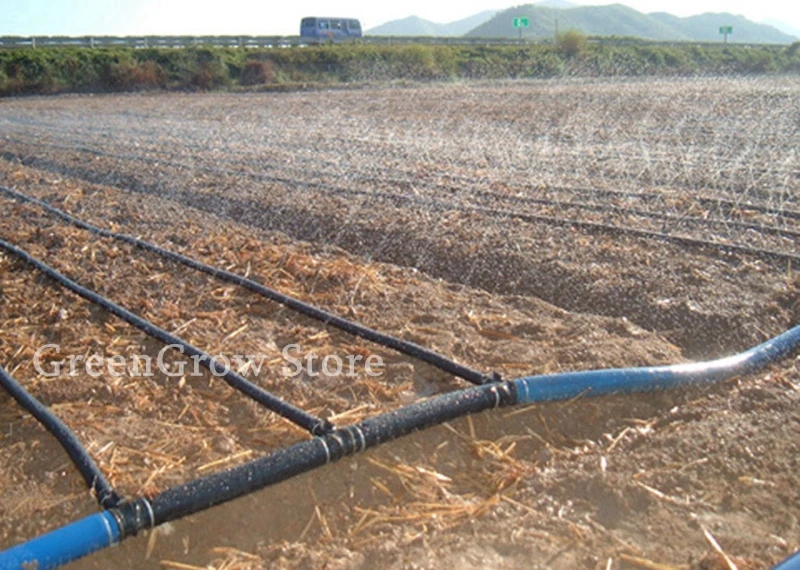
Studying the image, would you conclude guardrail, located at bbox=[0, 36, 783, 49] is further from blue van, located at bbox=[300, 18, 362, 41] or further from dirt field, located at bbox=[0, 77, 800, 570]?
dirt field, located at bbox=[0, 77, 800, 570]

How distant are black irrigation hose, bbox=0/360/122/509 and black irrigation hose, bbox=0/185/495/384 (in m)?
1.41

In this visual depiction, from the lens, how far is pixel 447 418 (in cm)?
308

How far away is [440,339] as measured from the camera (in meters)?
4.08

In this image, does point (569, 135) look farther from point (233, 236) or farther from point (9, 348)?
point (9, 348)

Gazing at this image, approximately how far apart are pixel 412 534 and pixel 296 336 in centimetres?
176

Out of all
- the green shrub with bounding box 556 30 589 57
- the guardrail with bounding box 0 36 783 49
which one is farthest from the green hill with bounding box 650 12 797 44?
the guardrail with bounding box 0 36 783 49

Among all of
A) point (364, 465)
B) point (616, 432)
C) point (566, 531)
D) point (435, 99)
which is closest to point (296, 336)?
point (364, 465)

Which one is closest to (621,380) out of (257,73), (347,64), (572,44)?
(257,73)

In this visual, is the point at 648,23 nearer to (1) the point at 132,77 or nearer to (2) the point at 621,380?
(1) the point at 132,77

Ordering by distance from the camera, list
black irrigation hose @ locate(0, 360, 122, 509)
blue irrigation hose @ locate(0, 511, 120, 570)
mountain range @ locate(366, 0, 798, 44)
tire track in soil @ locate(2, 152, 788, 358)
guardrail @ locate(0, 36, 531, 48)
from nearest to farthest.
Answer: blue irrigation hose @ locate(0, 511, 120, 570) → black irrigation hose @ locate(0, 360, 122, 509) → tire track in soil @ locate(2, 152, 788, 358) → guardrail @ locate(0, 36, 531, 48) → mountain range @ locate(366, 0, 798, 44)

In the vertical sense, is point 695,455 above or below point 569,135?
below

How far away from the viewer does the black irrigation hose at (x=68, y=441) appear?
2618 millimetres

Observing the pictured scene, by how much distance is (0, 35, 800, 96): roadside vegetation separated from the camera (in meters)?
28.0

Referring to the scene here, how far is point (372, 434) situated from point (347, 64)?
30.1 m
